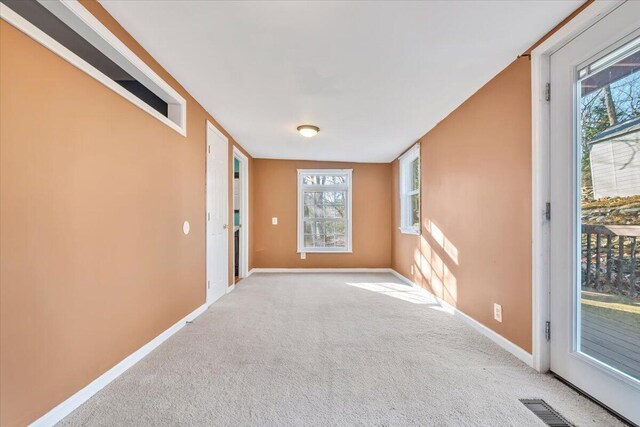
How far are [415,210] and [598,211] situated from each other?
10.0 ft

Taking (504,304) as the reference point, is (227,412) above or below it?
below

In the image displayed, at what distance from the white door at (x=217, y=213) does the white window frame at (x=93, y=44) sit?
101 cm

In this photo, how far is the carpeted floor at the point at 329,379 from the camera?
1479 mm

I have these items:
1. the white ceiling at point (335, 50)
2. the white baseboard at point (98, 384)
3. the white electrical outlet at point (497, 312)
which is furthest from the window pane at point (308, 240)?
the white electrical outlet at point (497, 312)

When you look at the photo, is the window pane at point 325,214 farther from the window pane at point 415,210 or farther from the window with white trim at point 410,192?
the window pane at point 415,210

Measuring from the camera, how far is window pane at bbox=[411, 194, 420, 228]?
439 centimetres

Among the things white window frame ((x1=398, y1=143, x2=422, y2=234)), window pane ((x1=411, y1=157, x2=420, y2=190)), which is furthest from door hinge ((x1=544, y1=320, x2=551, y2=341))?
window pane ((x1=411, y1=157, x2=420, y2=190))

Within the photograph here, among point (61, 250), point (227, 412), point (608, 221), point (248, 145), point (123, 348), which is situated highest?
point (248, 145)

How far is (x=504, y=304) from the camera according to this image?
2.28 meters

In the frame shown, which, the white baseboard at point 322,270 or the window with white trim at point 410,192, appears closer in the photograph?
the window with white trim at point 410,192

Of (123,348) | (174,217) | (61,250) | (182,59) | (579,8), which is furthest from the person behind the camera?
(174,217)

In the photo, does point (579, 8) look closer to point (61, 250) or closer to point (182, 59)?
point (182, 59)

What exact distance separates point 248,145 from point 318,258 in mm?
2551

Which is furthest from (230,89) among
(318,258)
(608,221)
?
(318,258)
